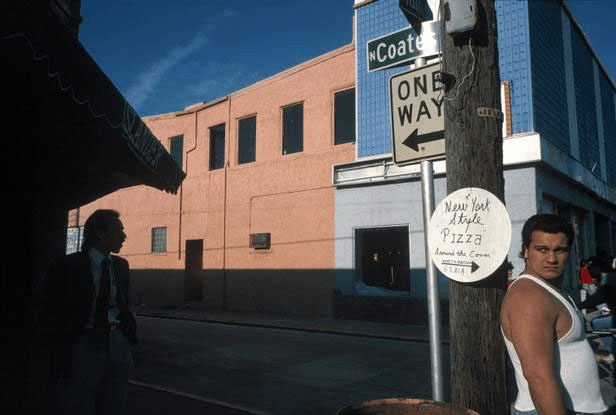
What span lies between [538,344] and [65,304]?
2881 millimetres

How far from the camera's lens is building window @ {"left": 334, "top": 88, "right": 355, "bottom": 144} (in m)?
15.2

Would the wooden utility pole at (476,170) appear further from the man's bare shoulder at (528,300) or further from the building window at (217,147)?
the building window at (217,147)

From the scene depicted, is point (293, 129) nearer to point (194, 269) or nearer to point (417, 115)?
point (194, 269)

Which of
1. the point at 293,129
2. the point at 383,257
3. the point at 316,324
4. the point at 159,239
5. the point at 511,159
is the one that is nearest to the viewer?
the point at 511,159

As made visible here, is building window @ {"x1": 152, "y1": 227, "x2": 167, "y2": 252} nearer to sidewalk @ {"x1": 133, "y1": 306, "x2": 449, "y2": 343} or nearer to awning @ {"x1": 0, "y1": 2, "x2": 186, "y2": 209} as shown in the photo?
sidewalk @ {"x1": 133, "y1": 306, "x2": 449, "y2": 343}

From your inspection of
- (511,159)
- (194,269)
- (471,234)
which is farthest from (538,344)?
(194,269)

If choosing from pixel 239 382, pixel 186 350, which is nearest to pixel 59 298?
pixel 239 382

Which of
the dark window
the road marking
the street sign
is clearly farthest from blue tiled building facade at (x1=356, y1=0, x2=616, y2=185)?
the road marking

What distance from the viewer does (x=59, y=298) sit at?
3.21 meters

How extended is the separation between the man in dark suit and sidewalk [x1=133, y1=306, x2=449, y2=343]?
8268mm

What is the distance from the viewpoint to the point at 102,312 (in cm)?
333

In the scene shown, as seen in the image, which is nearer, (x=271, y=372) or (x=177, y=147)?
(x=271, y=372)

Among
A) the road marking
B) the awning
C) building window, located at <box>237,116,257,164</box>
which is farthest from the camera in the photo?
building window, located at <box>237,116,257,164</box>

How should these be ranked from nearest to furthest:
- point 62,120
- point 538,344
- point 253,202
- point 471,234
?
point 538,344
point 471,234
point 62,120
point 253,202
